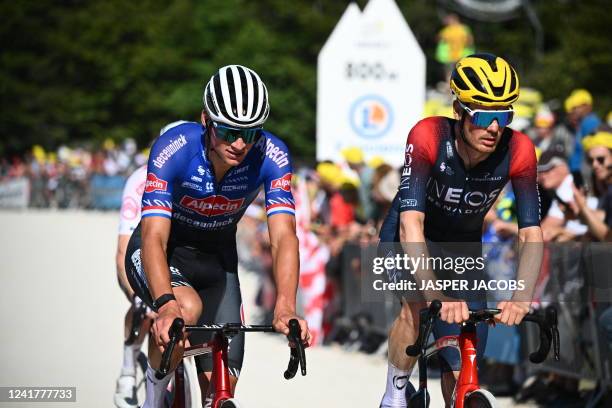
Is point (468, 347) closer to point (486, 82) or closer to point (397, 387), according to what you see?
point (397, 387)

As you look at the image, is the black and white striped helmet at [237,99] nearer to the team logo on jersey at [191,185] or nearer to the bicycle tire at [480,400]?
the team logo on jersey at [191,185]

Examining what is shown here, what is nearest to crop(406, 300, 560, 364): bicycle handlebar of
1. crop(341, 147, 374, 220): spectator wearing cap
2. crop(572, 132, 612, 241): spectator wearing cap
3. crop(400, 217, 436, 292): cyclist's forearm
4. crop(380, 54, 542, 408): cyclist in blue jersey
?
crop(380, 54, 542, 408): cyclist in blue jersey

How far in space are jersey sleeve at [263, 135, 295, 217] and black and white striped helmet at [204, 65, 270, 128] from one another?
0.38m

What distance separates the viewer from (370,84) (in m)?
15.7

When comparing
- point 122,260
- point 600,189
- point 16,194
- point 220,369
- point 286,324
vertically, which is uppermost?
point 16,194

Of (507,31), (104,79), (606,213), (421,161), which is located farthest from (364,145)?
(104,79)

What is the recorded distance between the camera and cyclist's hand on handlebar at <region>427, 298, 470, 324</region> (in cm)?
555

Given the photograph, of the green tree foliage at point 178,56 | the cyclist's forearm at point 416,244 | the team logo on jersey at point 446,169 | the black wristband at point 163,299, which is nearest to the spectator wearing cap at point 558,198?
the team logo on jersey at point 446,169

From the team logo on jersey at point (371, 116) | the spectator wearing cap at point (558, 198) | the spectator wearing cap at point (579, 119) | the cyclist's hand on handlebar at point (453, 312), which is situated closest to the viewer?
the cyclist's hand on handlebar at point (453, 312)

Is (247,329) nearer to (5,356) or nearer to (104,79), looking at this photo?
(5,356)

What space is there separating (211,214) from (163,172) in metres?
0.46

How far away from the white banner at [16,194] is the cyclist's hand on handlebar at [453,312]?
4147cm

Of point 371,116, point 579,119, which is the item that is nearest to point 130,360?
point 579,119

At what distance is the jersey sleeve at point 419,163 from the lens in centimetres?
607
